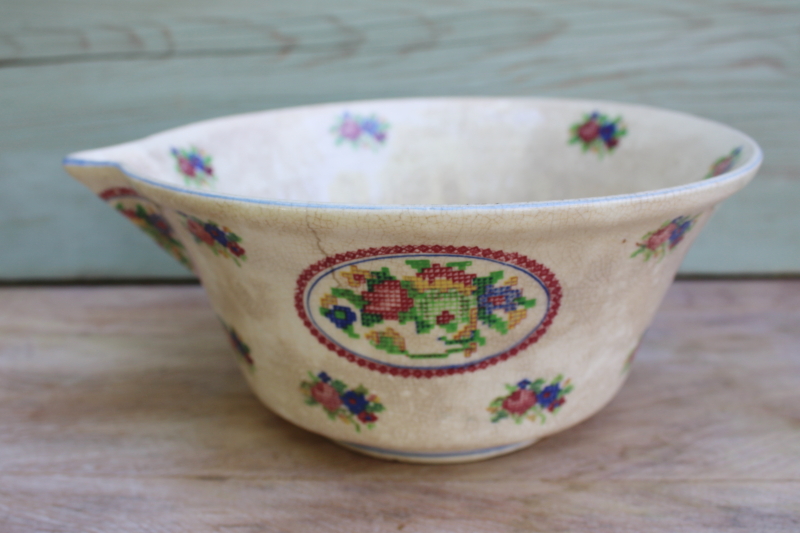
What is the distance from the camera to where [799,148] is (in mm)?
803

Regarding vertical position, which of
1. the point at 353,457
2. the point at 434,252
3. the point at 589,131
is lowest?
the point at 353,457

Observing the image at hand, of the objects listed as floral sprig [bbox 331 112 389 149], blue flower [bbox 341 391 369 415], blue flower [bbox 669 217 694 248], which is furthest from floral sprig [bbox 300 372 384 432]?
floral sprig [bbox 331 112 389 149]

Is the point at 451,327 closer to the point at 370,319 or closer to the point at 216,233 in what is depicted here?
the point at 370,319

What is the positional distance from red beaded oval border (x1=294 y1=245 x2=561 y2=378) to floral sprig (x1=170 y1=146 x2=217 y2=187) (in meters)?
0.23

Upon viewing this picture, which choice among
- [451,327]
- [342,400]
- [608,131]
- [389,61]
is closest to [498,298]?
[451,327]

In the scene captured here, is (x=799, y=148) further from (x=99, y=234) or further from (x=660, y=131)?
(x=99, y=234)

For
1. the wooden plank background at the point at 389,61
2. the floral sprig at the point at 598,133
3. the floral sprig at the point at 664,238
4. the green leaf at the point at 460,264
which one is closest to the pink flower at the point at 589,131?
the floral sprig at the point at 598,133

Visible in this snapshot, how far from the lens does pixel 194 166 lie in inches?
23.3

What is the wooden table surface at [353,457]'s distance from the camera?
0.45 meters

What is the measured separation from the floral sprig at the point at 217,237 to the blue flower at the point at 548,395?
0.72 feet

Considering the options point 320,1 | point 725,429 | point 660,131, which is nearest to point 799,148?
point 660,131

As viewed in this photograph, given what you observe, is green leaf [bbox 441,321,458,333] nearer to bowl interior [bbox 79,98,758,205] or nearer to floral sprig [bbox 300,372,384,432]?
floral sprig [bbox 300,372,384,432]

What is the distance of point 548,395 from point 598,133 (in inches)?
12.6

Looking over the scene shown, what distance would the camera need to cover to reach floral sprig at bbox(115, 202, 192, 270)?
0.51m
